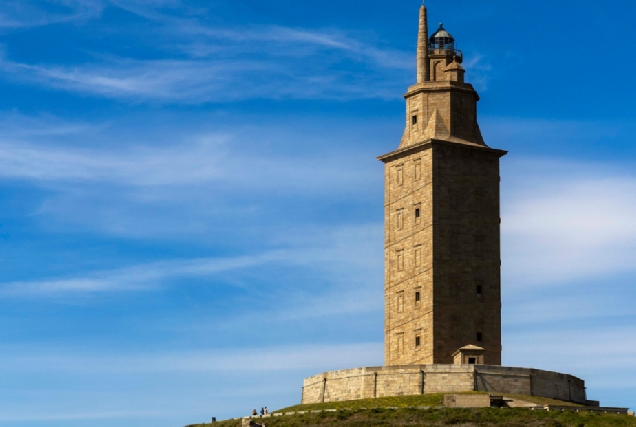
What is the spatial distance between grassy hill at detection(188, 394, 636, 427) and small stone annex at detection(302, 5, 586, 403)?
4.72 metres

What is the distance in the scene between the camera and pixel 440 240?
10375cm

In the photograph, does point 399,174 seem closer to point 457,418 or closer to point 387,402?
point 387,402

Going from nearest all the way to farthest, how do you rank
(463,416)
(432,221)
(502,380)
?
(463,416) → (502,380) → (432,221)

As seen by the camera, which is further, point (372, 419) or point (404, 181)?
point (404, 181)

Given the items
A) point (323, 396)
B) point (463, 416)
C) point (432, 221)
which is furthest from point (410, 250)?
point (463, 416)

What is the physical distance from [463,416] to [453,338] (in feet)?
45.0

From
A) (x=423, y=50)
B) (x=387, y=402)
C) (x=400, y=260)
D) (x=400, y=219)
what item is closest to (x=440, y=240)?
(x=400, y=260)

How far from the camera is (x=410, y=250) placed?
105312 millimetres

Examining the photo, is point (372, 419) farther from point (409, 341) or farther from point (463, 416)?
point (409, 341)

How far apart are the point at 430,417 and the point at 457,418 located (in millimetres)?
1601

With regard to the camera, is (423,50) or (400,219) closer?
(400,219)

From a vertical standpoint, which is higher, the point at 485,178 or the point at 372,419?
the point at 485,178

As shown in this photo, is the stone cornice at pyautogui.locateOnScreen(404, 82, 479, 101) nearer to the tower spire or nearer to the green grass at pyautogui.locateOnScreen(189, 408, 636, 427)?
the tower spire

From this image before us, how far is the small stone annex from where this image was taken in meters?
102
